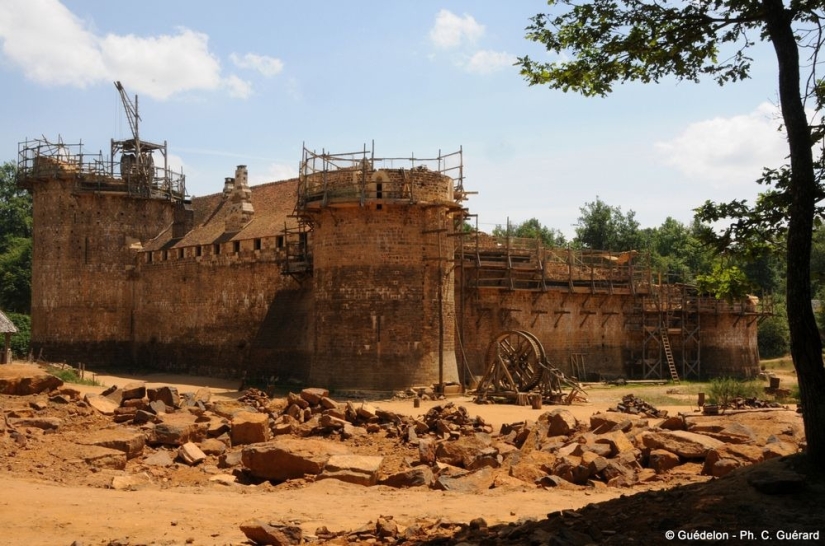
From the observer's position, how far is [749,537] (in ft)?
26.3

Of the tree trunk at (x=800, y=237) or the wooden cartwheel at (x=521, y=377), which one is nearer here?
the tree trunk at (x=800, y=237)

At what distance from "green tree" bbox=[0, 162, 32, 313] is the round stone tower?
24067mm

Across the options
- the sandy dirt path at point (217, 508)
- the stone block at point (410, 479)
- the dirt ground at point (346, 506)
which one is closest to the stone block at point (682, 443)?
the dirt ground at point (346, 506)

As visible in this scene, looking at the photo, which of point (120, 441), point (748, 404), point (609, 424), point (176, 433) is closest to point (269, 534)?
point (120, 441)

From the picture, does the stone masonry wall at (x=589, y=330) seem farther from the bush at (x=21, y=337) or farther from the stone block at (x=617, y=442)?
the bush at (x=21, y=337)

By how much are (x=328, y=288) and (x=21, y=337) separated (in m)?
25.2

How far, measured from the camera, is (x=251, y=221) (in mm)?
38781

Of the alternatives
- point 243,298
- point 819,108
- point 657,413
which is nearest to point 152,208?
point 243,298

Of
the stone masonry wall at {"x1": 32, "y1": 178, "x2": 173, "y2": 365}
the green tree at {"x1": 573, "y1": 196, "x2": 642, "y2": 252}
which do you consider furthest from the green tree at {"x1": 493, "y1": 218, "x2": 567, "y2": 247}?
the stone masonry wall at {"x1": 32, "y1": 178, "x2": 173, "y2": 365}

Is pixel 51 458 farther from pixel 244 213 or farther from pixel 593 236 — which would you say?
pixel 593 236

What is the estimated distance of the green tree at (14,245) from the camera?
55719mm

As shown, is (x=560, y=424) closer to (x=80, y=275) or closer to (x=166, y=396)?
(x=166, y=396)

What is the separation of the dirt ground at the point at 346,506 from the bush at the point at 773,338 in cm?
4112

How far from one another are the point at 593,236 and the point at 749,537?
6557 centimetres
